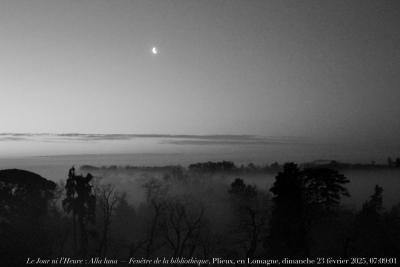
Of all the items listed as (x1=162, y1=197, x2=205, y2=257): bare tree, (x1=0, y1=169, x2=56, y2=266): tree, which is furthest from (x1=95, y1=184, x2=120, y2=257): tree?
(x1=162, y1=197, x2=205, y2=257): bare tree

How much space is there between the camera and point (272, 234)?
1340 inches

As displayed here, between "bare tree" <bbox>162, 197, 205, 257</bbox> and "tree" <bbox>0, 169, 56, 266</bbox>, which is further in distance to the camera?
"bare tree" <bbox>162, 197, 205, 257</bbox>

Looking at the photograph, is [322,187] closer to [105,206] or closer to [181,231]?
[105,206]

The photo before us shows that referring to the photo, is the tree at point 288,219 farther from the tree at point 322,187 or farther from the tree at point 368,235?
the tree at point 368,235

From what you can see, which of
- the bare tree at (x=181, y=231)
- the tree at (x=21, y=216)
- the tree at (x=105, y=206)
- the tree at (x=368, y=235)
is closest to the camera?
the tree at (x=21, y=216)

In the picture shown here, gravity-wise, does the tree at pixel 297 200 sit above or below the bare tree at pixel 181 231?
above

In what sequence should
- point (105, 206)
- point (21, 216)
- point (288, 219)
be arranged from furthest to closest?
1. point (105, 206)
2. point (21, 216)
3. point (288, 219)

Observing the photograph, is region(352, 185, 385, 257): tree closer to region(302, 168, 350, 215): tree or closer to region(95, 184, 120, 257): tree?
region(302, 168, 350, 215): tree

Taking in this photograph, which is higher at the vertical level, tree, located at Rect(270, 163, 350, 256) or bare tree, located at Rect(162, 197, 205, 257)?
tree, located at Rect(270, 163, 350, 256)

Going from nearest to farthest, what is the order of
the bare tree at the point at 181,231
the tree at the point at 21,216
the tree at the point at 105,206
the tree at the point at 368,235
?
the tree at the point at 21,216
the tree at the point at 105,206
the bare tree at the point at 181,231
the tree at the point at 368,235

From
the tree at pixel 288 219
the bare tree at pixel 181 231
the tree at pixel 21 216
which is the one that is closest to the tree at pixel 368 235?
the tree at pixel 288 219

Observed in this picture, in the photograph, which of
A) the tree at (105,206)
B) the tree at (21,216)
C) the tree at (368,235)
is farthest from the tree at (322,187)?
the tree at (21,216)

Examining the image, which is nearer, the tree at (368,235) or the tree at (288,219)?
the tree at (288,219)

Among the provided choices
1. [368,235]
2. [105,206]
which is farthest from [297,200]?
[105,206]
